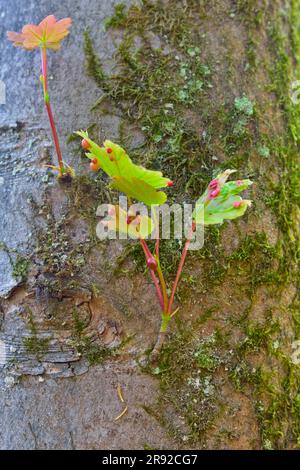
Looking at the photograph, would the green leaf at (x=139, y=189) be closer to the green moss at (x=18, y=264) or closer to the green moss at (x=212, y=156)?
the green moss at (x=212, y=156)

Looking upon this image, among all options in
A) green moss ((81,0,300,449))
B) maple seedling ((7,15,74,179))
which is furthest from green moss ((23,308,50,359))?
maple seedling ((7,15,74,179))

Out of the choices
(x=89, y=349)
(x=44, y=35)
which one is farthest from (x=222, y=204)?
(x=44, y=35)

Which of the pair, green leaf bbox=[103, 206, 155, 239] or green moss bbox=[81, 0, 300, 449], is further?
green moss bbox=[81, 0, 300, 449]

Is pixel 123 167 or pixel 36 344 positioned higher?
pixel 123 167

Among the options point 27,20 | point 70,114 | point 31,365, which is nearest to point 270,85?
point 70,114

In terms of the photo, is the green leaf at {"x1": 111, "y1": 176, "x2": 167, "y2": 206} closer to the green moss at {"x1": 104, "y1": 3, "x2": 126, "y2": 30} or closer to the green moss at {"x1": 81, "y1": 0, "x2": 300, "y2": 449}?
the green moss at {"x1": 81, "y1": 0, "x2": 300, "y2": 449}

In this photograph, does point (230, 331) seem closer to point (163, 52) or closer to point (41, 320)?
point (41, 320)

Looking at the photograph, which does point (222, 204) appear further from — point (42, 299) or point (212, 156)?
point (42, 299)
